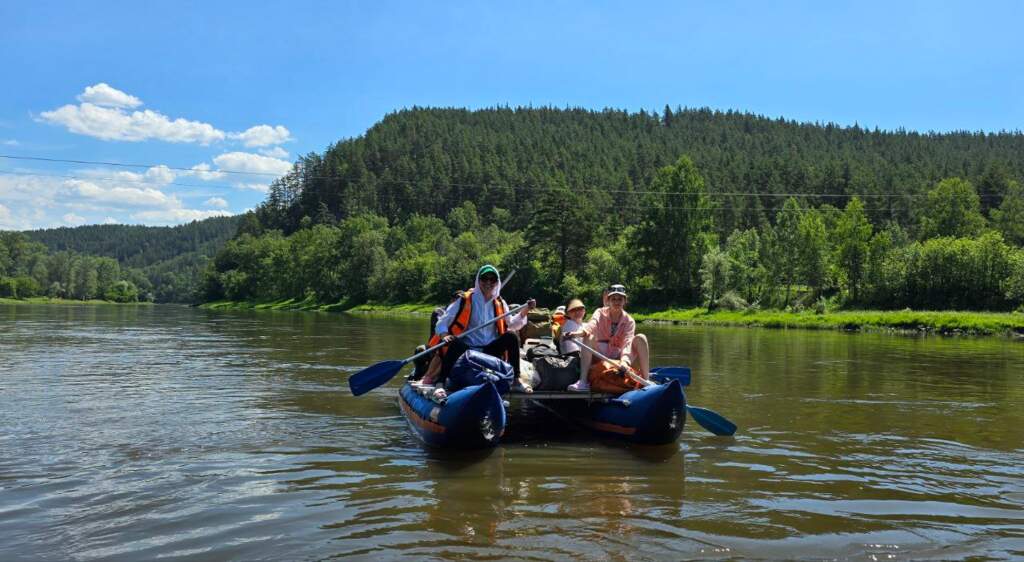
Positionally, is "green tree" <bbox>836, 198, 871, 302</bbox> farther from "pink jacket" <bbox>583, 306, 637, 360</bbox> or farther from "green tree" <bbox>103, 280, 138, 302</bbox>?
"green tree" <bbox>103, 280, 138, 302</bbox>

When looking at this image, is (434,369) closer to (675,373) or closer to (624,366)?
(624,366)

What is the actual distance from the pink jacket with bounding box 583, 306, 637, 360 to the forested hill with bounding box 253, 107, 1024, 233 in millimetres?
85821

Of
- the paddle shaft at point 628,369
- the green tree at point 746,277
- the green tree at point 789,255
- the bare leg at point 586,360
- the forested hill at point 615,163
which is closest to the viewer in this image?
the paddle shaft at point 628,369

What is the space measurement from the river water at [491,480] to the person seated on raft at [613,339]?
1.06 m

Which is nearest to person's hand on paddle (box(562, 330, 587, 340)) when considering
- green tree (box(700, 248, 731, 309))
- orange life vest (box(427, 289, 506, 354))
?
orange life vest (box(427, 289, 506, 354))

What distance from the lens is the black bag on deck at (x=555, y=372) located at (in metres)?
10.9

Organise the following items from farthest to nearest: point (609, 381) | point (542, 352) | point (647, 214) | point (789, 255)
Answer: point (647, 214) → point (789, 255) → point (542, 352) → point (609, 381)

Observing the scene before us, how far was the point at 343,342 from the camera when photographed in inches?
1181

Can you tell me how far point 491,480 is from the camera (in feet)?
26.3

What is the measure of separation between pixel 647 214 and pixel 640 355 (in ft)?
192

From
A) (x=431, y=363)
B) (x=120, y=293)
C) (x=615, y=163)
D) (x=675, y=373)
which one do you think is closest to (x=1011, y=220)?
(x=615, y=163)

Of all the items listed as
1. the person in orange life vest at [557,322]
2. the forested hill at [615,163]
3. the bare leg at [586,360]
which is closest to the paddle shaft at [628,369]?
the bare leg at [586,360]

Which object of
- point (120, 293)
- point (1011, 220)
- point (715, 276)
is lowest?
point (120, 293)

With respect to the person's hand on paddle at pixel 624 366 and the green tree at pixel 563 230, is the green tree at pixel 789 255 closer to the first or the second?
the green tree at pixel 563 230
